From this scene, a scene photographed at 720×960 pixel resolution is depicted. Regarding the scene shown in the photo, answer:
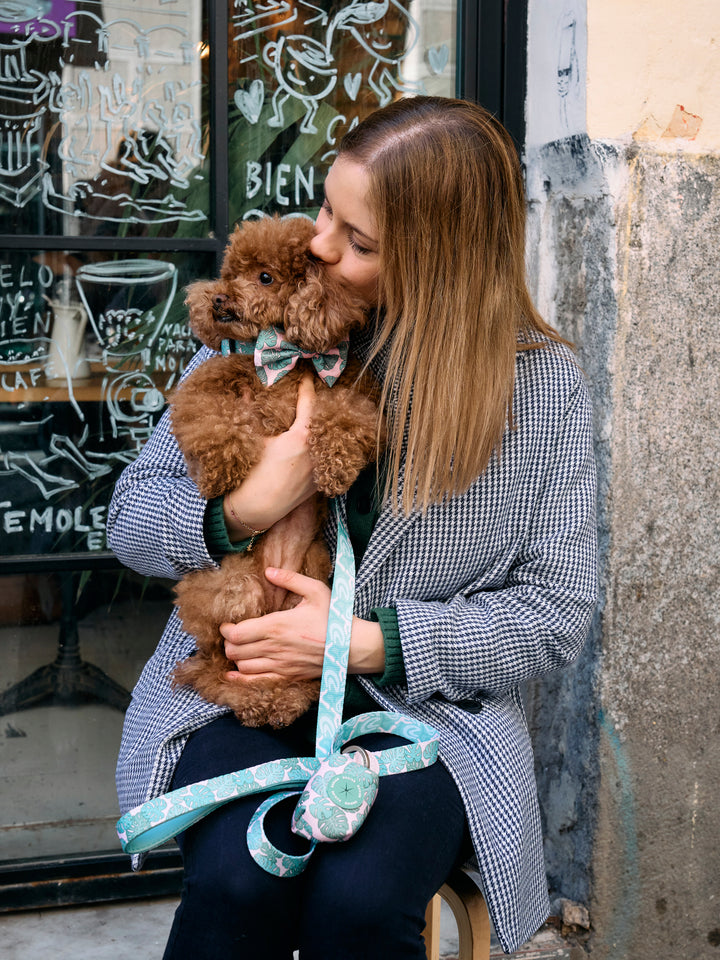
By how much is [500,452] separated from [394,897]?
0.77 meters

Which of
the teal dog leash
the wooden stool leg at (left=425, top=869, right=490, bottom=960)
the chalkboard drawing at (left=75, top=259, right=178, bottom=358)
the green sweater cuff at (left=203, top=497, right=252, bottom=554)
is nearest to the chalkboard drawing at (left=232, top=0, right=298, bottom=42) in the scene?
the chalkboard drawing at (left=75, top=259, right=178, bottom=358)

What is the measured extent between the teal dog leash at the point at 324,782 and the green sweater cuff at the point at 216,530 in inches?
7.8

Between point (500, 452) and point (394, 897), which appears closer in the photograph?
point (394, 897)

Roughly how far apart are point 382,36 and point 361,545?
1.48 meters

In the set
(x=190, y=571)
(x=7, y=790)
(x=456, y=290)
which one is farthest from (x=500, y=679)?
(x=7, y=790)

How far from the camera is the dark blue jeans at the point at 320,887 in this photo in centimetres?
133

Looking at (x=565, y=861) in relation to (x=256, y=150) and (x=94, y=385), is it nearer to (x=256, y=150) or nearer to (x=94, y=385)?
(x=94, y=385)

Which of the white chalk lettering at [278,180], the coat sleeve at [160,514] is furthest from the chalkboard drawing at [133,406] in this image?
the coat sleeve at [160,514]

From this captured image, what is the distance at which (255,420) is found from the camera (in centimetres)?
169

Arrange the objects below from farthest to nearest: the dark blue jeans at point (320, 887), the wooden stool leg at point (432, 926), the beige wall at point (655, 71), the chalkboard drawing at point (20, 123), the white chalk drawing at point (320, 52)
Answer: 1. the white chalk drawing at point (320, 52)
2. the chalkboard drawing at point (20, 123)
3. the beige wall at point (655, 71)
4. the wooden stool leg at point (432, 926)
5. the dark blue jeans at point (320, 887)

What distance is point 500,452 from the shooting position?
1.70 metres

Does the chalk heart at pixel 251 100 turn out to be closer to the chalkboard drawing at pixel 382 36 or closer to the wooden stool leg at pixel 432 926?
the chalkboard drawing at pixel 382 36

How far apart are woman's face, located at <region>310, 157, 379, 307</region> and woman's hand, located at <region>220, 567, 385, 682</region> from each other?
1.94 feet

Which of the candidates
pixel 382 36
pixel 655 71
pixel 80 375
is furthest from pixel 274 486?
pixel 382 36
